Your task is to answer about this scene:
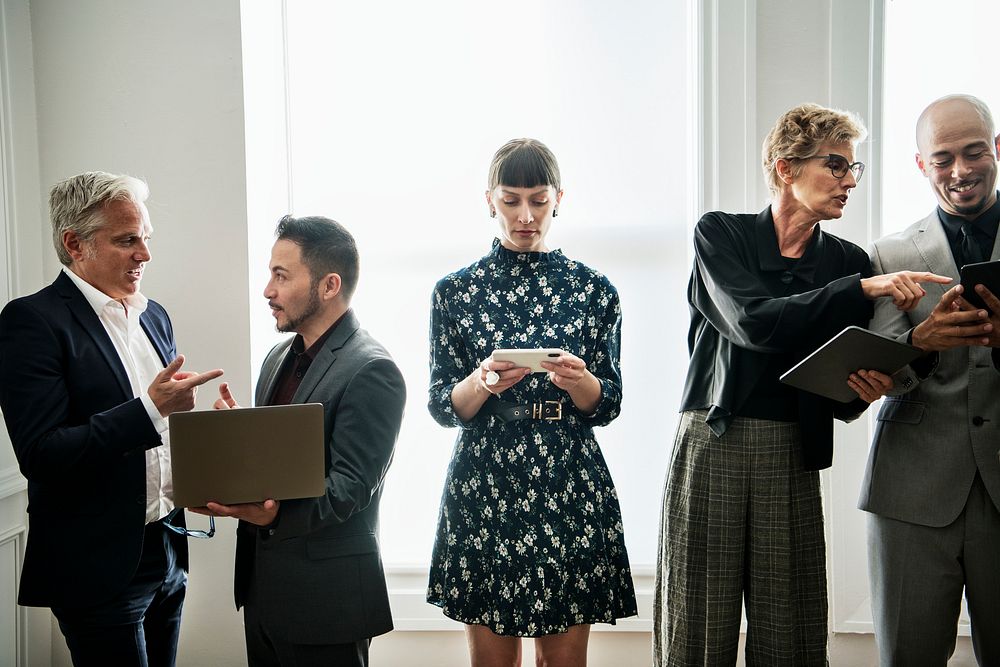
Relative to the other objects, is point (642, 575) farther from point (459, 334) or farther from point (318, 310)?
point (318, 310)

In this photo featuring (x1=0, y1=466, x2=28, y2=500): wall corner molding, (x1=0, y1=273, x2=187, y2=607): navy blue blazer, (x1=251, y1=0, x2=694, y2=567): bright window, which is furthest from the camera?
(x1=251, y1=0, x2=694, y2=567): bright window

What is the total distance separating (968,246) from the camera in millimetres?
1783

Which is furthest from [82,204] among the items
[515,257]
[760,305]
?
[760,305]

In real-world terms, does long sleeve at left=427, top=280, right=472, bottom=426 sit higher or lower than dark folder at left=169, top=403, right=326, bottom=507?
higher

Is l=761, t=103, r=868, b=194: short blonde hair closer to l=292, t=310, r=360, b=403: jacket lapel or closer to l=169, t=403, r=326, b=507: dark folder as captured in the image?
l=292, t=310, r=360, b=403: jacket lapel

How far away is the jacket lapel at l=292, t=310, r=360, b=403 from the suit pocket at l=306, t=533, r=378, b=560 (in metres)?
0.31

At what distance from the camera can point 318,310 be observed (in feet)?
5.49

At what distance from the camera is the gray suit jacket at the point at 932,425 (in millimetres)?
1701

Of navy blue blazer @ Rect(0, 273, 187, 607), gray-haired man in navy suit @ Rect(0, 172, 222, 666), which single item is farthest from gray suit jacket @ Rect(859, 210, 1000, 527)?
navy blue blazer @ Rect(0, 273, 187, 607)

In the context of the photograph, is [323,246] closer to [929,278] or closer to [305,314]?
[305,314]

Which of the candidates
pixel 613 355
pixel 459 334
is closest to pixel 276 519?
pixel 459 334

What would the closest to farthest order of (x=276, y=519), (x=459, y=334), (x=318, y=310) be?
1. (x=276, y=519)
2. (x=318, y=310)
3. (x=459, y=334)

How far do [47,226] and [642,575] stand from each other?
2540 millimetres

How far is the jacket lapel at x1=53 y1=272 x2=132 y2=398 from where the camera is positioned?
5.70 feet
